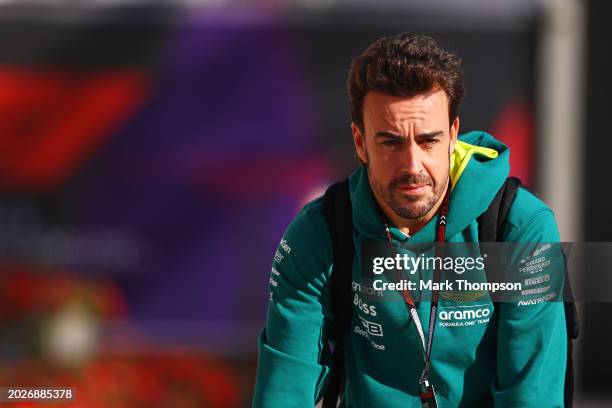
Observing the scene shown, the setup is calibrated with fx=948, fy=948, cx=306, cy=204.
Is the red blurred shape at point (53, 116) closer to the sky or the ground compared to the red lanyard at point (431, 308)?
closer to the sky

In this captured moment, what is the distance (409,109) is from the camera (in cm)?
266

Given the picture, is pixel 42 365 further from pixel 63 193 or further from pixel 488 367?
pixel 488 367

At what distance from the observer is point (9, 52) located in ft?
23.1

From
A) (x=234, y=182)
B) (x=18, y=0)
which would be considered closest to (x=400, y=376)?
(x=234, y=182)

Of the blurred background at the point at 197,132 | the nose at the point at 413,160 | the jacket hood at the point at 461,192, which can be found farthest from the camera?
the blurred background at the point at 197,132

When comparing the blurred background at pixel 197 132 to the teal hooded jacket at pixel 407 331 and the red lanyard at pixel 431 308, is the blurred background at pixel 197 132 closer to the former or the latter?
the teal hooded jacket at pixel 407 331

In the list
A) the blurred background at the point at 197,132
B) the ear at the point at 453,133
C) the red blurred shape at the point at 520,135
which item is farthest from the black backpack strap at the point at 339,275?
the red blurred shape at the point at 520,135

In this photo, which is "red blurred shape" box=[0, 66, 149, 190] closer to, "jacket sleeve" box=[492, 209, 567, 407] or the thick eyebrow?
the thick eyebrow

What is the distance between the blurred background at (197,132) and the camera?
7000 mm

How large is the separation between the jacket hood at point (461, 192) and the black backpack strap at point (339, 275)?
4 cm

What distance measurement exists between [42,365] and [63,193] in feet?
4.15

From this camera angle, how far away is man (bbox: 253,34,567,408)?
8.76 feet

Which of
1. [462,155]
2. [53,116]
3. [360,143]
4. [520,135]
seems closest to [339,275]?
[360,143]

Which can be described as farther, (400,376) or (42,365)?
(42,365)
